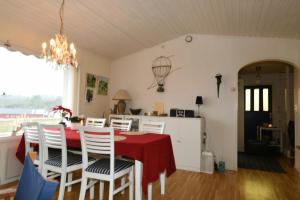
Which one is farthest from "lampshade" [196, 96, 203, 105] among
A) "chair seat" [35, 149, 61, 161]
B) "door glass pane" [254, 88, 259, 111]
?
"door glass pane" [254, 88, 259, 111]

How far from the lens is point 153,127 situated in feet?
11.2

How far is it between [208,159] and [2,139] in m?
3.46

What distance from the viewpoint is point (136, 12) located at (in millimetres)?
3568

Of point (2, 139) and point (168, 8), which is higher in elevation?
point (168, 8)

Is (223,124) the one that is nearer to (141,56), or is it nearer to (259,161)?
(259,161)

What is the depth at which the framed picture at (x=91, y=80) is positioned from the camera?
4812 millimetres

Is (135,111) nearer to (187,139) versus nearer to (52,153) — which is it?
(187,139)

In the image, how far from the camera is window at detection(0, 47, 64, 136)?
3342mm

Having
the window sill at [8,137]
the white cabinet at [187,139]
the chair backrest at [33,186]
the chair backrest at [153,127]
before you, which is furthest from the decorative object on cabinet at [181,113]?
the chair backrest at [33,186]

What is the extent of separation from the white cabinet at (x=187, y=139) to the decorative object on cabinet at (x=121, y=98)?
1.17 meters

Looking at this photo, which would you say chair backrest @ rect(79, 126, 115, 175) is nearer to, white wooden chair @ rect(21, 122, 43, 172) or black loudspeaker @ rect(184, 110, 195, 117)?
white wooden chair @ rect(21, 122, 43, 172)

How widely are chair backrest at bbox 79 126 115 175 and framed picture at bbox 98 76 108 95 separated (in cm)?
301

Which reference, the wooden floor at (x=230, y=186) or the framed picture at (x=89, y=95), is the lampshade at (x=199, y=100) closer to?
the wooden floor at (x=230, y=186)

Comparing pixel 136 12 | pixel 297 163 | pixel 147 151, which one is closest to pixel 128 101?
pixel 136 12
